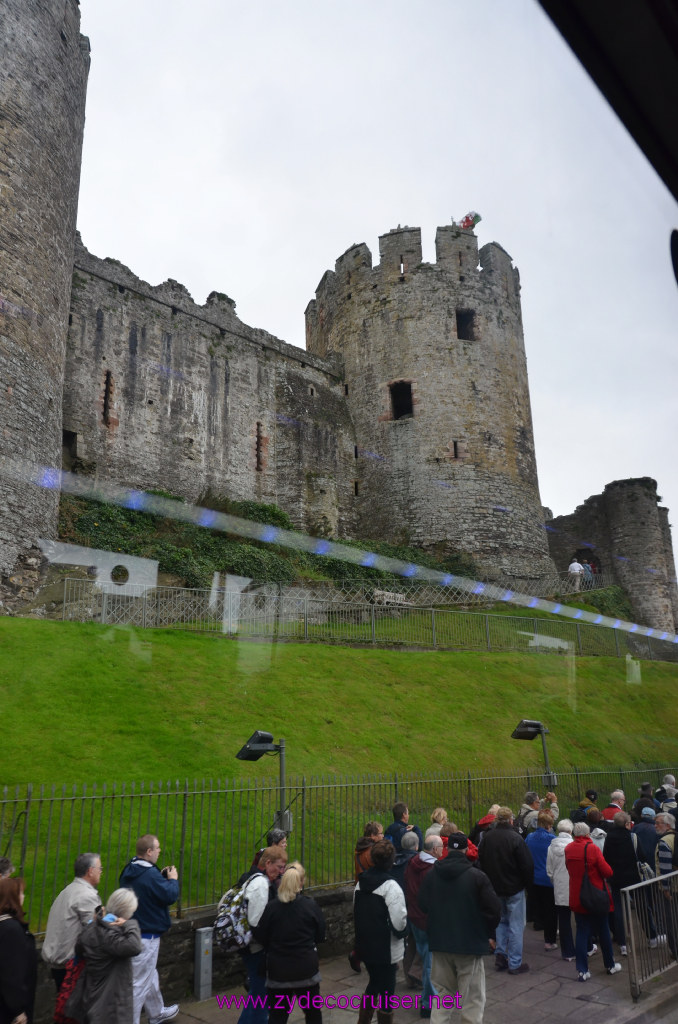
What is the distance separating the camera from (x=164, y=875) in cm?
604

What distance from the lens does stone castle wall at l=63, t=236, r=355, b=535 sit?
22938 millimetres

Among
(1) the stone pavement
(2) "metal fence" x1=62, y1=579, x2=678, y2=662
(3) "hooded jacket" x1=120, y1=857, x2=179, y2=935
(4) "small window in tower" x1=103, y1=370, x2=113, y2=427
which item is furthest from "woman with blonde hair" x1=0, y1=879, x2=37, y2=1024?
(4) "small window in tower" x1=103, y1=370, x2=113, y2=427

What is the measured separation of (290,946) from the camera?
Answer: 4973 millimetres

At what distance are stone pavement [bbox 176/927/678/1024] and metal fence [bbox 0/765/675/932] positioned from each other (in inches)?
42.6

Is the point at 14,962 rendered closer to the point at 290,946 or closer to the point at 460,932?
the point at 290,946

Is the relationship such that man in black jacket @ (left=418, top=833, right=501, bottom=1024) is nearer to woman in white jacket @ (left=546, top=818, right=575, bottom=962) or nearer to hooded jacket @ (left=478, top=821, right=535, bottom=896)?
hooded jacket @ (left=478, top=821, right=535, bottom=896)

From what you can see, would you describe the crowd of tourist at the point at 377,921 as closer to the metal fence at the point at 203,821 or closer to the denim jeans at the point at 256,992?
the denim jeans at the point at 256,992

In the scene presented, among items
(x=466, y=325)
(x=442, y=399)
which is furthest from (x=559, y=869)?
(x=466, y=325)

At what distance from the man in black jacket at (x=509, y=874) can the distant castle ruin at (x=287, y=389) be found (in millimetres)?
11336

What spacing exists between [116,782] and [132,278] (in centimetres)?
1997

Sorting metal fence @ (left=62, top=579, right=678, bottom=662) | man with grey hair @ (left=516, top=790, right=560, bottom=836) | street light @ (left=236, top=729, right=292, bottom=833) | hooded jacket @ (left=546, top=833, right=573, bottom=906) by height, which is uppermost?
metal fence @ (left=62, top=579, right=678, bottom=662)

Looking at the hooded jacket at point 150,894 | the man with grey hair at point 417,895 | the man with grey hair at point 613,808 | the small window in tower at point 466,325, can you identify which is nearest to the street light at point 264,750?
the man with grey hair at point 417,895

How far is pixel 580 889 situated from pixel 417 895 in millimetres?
1775

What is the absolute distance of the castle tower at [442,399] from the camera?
29594 mm
